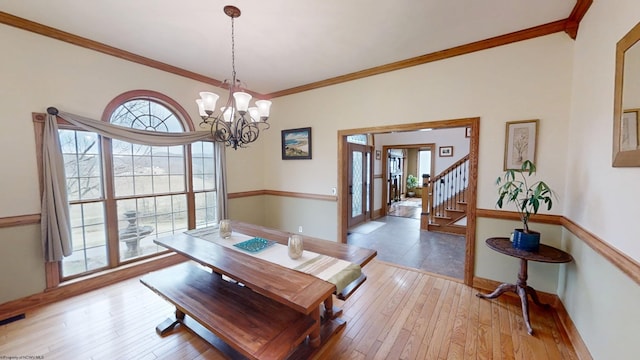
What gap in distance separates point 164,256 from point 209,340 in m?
1.90

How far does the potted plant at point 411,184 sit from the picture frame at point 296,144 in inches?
283

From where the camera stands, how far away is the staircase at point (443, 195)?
5336 mm

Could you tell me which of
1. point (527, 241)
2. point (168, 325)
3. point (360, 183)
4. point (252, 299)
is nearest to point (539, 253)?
point (527, 241)

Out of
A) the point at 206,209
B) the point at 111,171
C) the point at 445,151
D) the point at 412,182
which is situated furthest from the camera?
the point at 412,182

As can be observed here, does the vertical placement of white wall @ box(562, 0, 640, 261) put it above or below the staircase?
above

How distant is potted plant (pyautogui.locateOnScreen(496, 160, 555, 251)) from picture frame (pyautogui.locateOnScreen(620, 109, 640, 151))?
752 millimetres

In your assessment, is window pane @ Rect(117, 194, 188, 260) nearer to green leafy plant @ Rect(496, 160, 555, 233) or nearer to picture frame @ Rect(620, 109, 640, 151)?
green leafy plant @ Rect(496, 160, 555, 233)

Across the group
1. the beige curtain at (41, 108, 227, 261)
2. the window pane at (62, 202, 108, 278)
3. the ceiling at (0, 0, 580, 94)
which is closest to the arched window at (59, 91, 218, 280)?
the window pane at (62, 202, 108, 278)

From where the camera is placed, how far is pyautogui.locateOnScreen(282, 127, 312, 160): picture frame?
403 cm

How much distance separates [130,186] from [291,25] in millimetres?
2753

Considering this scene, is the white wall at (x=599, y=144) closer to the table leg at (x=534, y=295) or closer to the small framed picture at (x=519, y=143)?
the small framed picture at (x=519, y=143)

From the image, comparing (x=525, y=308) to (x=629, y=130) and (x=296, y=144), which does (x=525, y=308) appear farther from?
(x=296, y=144)

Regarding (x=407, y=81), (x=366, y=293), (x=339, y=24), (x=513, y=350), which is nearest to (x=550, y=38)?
(x=407, y=81)

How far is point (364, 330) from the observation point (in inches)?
80.8
